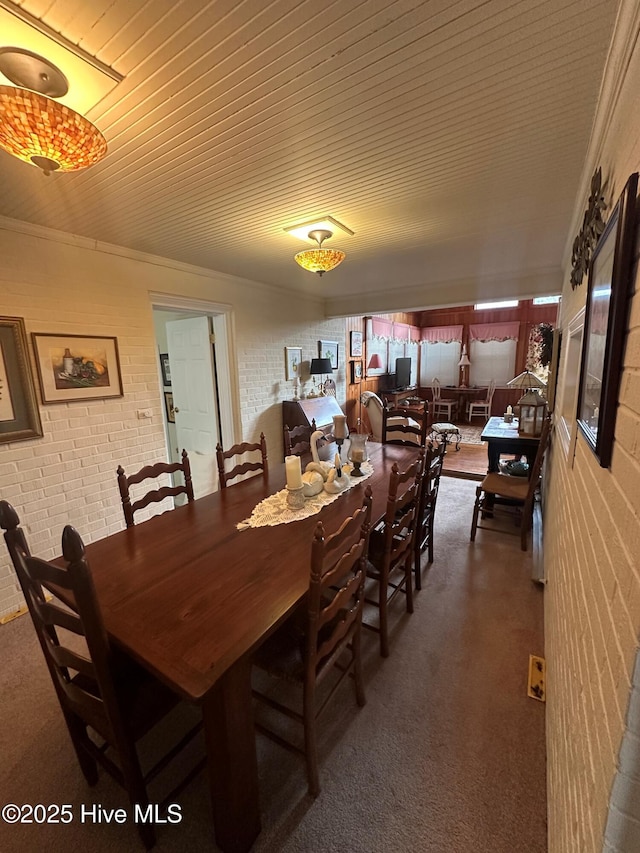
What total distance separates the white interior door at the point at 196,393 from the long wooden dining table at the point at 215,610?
7.12 ft

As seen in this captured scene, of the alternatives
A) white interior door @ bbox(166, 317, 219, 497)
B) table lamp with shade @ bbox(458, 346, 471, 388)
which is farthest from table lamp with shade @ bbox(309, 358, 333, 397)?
table lamp with shade @ bbox(458, 346, 471, 388)

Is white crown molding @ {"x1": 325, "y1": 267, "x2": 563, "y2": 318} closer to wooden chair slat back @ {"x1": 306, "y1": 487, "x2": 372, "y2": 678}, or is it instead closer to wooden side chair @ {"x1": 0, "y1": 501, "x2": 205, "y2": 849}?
wooden chair slat back @ {"x1": 306, "y1": 487, "x2": 372, "y2": 678}

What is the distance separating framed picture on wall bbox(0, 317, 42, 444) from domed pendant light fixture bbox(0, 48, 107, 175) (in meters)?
1.31

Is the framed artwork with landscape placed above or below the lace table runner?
above

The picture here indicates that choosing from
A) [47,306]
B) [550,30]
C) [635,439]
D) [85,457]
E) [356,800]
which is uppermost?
[550,30]

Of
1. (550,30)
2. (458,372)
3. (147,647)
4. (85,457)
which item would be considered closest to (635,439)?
(550,30)

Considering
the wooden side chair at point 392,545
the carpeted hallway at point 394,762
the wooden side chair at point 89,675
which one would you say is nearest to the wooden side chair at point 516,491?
the carpeted hallway at point 394,762

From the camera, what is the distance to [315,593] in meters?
1.06

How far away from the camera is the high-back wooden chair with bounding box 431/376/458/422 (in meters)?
8.05

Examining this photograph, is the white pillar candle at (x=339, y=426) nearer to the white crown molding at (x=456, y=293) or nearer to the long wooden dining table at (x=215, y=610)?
the long wooden dining table at (x=215, y=610)

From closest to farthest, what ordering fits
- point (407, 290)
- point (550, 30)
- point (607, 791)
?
point (607, 791)
point (550, 30)
point (407, 290)

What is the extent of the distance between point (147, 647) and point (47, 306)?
2310mm

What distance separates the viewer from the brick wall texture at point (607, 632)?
536 millimetres

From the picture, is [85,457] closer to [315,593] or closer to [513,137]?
[315,593]
